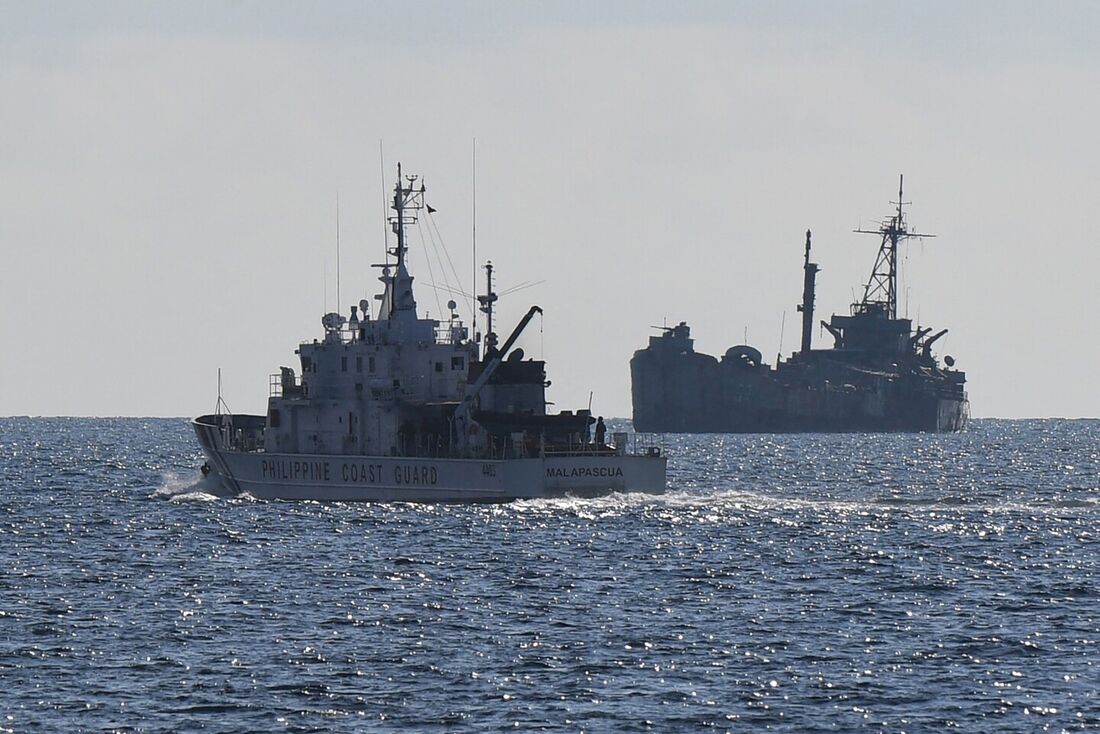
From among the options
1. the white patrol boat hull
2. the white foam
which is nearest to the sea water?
the white patrol boat hull

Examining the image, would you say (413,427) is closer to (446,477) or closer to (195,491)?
(446,477)

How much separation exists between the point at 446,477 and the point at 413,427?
237cm

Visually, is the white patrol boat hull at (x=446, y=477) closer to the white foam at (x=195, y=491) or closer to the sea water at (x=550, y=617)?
the sea water at (x=550, y=617)

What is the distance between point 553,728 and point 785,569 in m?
19.7

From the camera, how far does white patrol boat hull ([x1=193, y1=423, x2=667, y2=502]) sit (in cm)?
5784

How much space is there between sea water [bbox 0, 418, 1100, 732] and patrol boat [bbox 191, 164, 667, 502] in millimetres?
985

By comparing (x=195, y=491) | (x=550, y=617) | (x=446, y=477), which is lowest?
(x=550, y=617)

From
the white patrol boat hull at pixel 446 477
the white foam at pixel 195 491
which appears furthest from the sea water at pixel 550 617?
the white foam at pixel 195 491

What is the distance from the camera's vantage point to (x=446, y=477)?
58.8 m

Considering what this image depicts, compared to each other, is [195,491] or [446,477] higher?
[446,477]

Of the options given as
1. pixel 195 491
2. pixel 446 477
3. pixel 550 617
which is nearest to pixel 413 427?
pixel 446 477

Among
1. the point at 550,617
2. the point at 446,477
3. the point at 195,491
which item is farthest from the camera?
the point at 195,491

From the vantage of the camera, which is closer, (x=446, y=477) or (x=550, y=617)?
(x=550, y=617)

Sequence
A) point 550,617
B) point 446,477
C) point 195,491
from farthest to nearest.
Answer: point 195,491, point 446,477, point 550,617
